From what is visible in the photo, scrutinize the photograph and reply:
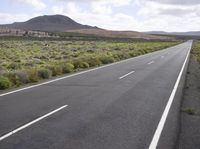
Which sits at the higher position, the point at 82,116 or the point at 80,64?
the point at 82,116

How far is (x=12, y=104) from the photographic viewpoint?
34.4 feet

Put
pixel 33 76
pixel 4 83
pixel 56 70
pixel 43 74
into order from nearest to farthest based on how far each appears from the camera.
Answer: pixel 4 83
pixel 33 76
pixel 43 74
pixel 56 70

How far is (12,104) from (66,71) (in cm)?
1065

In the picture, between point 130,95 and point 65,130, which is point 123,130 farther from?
point 130,95

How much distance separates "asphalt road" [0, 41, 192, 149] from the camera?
22.6 feet

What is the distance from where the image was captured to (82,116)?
905 centimetres

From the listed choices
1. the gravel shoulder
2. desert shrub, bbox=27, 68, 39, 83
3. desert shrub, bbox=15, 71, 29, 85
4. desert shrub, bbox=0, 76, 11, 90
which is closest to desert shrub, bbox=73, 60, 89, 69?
desert shrub, bbox=27, 68, 39, 83

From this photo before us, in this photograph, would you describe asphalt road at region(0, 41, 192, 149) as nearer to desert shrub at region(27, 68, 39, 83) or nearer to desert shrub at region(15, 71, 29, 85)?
desert shrub at region(15, 71, 29, 85)

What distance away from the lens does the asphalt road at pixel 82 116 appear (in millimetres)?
6898

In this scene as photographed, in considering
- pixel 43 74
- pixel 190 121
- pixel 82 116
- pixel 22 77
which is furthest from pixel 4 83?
pixel 190 121

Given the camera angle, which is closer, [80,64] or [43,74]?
[43,74]

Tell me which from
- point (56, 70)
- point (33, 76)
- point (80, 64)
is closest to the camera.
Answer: point (33, 76)

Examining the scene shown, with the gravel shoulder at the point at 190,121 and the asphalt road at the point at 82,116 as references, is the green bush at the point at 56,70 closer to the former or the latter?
the asphalt road at the point at 82,116

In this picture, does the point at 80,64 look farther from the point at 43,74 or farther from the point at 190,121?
the point at 190,121
